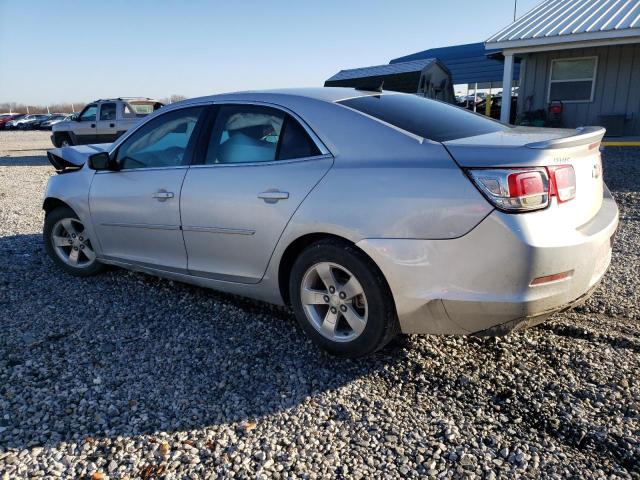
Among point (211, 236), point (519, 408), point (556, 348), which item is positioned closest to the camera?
point (519, 408)

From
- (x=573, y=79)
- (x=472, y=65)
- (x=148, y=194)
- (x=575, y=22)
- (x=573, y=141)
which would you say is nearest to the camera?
(x=573, y=141)

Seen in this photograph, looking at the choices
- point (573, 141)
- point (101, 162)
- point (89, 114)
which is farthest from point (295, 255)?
point (89, 114)

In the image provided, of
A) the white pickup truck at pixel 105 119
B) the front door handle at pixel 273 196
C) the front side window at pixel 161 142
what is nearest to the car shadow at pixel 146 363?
the front door handle at pixel 273 196

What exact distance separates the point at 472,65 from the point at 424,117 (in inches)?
1079

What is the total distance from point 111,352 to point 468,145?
2486mm

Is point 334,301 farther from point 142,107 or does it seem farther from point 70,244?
point 142,107

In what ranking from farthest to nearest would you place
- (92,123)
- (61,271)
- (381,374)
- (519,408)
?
(92,123) → (61,271) → (381,374) → (519,408)

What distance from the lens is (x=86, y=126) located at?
52.0 ft

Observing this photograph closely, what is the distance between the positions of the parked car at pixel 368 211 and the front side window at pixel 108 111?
13009 mm

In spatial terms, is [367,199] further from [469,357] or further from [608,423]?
[608,423]

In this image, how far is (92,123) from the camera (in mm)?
15797

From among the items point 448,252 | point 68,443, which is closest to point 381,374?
point 448,252

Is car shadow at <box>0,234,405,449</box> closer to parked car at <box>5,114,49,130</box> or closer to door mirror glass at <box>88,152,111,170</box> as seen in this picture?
door mirror glass at <box>88,152,111,170</box>

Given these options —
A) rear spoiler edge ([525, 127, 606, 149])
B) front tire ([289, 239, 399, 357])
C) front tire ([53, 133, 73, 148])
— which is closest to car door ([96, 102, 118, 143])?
front tire ([53, 133, 73, 148])
